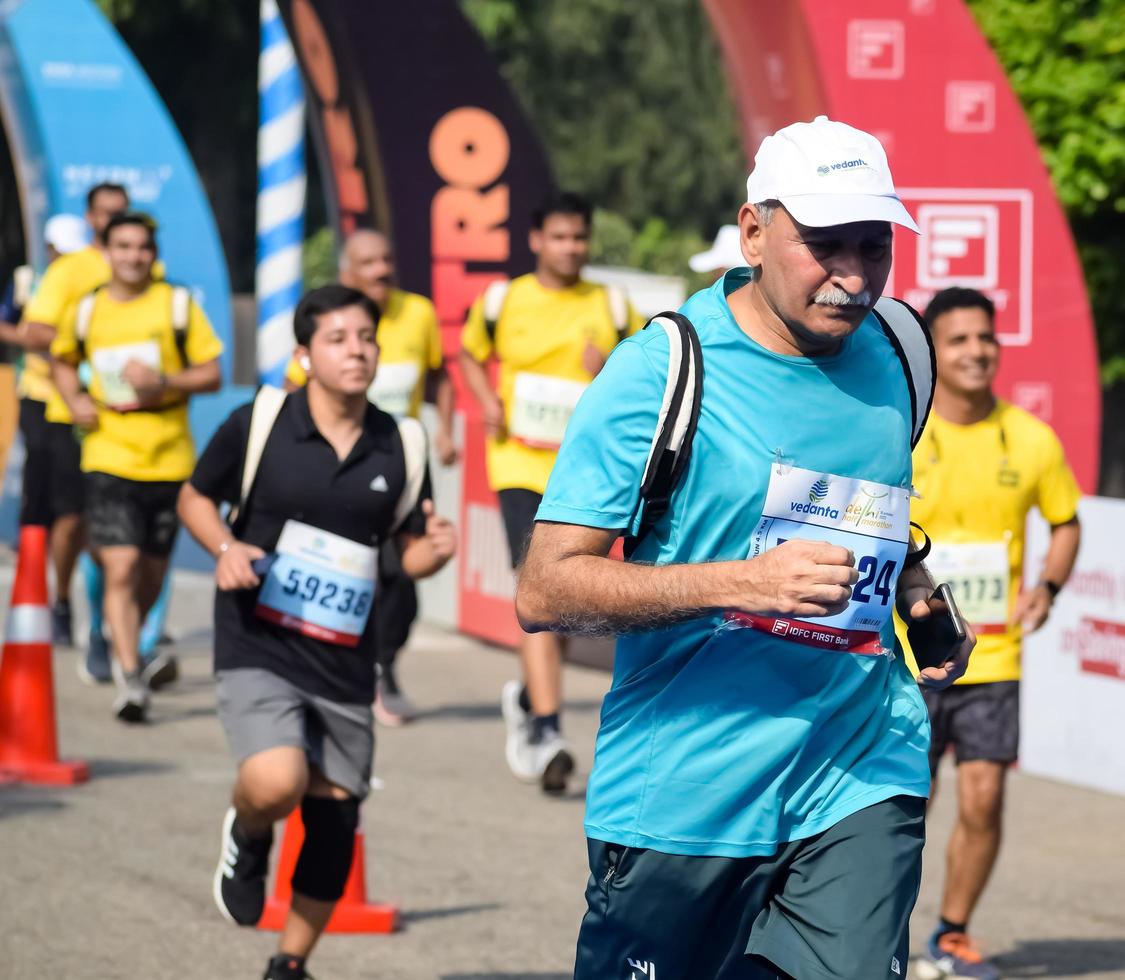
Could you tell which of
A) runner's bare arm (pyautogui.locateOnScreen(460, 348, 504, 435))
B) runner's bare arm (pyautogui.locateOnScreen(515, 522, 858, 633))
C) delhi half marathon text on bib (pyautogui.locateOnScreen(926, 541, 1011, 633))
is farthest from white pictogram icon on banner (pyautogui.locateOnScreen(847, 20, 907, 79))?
runner's bare arm (pyautogui.locateOnScreen(515, 522, 858, 633))

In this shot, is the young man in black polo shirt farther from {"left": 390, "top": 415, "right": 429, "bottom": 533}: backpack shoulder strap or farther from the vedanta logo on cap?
the vedanta logo on cap

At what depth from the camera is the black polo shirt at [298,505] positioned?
19.6 ft

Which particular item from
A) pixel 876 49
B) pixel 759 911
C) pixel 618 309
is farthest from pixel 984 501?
pixel 876 49

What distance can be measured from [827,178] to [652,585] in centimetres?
73

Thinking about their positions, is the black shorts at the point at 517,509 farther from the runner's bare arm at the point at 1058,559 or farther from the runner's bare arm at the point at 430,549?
the runner's bare arm at the point at 430,549

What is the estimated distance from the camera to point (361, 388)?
6074 mm

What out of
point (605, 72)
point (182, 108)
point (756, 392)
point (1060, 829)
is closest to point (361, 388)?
point (756, 392)

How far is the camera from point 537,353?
9867 mm

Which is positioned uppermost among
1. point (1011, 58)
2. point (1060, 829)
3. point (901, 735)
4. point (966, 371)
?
point (1011, 58)

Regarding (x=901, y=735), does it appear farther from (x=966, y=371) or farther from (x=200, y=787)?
(x=200, y=787)

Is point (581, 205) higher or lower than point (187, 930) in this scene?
higher

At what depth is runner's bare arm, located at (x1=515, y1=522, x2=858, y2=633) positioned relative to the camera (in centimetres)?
341

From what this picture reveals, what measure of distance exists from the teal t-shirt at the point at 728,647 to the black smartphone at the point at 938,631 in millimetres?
168

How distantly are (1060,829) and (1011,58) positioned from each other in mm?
7589
